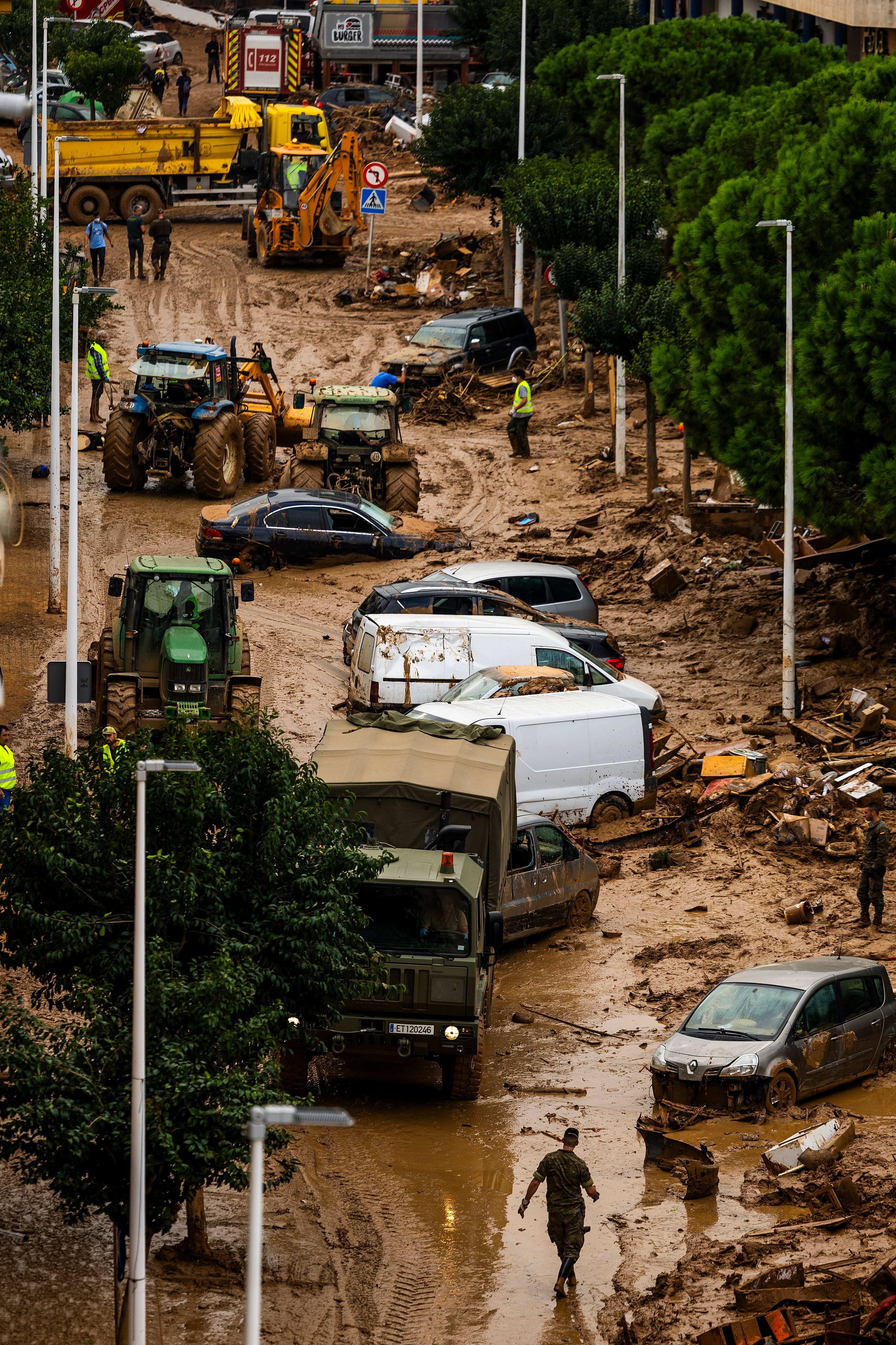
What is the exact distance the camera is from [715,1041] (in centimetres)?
1489

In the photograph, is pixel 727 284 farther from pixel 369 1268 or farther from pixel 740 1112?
pixel 369 1268

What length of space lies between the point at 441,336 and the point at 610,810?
22502mm

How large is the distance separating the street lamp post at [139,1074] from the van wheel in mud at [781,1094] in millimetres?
5980

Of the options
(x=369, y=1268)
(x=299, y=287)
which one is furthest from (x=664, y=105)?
(x=369, y=1268)

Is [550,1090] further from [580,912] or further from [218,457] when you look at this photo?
[218,457]

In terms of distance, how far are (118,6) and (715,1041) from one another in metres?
74.3

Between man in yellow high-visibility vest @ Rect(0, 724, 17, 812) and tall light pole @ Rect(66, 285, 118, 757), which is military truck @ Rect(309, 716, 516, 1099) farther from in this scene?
tall light pole @ Rect(66, 285, 118, 757)

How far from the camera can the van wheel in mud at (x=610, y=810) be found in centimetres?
2145

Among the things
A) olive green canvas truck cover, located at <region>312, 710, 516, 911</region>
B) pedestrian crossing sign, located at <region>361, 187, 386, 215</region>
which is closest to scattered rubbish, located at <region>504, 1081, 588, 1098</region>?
olive green canvas truck cover, located at <region>312, 710, 516, 911</region>

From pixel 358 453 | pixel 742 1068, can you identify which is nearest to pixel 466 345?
pixel 358 453

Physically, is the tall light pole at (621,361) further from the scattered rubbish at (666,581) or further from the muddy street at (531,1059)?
the scattered rubbish at (666,581)

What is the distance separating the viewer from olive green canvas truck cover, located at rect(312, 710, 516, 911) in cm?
1633

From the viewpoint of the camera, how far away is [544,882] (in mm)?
18250

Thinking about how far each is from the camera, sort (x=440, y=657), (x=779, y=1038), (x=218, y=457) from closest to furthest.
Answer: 1. (x=779, y=1038)
2. (x=440, y=657)
3. (x=218, y=457)
